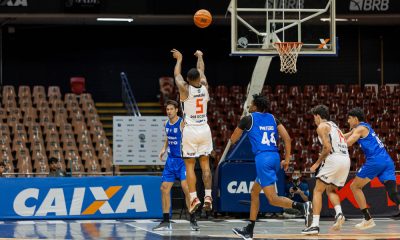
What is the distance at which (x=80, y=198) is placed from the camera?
22.2m

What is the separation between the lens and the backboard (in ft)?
74.8

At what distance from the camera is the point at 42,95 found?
3272cm

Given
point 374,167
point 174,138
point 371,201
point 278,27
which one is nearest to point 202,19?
point 174,138

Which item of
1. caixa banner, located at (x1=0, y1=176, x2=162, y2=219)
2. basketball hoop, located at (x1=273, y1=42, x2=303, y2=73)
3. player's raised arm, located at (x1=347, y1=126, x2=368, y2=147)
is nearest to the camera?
player's raised arm, located at (x1=347, y1=126, x2=368, y2=147)

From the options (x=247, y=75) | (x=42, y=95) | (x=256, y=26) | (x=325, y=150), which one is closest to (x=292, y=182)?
(x=256, y=26)

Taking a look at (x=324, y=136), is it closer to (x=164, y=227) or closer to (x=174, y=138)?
(x=174, y=138)

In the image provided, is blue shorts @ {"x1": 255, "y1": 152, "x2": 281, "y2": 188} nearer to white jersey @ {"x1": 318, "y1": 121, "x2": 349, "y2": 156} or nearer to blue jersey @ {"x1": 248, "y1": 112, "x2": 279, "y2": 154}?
blue jersey @ {"x1": 248, "y1": 112, "x2": 279, "y2": 154}

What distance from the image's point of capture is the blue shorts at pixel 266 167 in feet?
54.9

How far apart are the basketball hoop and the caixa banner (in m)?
3.82

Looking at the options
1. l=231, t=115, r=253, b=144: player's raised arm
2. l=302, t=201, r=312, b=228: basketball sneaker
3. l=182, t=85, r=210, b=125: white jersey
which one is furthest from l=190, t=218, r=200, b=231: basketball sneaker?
l=231, t=115, r=253, b=144: player's raised arm

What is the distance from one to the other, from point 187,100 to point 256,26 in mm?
5687

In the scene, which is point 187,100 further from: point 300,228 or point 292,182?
point 292,182

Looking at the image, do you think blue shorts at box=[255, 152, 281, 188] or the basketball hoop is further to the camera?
the basketball hoop

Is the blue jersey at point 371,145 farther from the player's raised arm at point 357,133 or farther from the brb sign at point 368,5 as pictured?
the brb sign at point 368,5
